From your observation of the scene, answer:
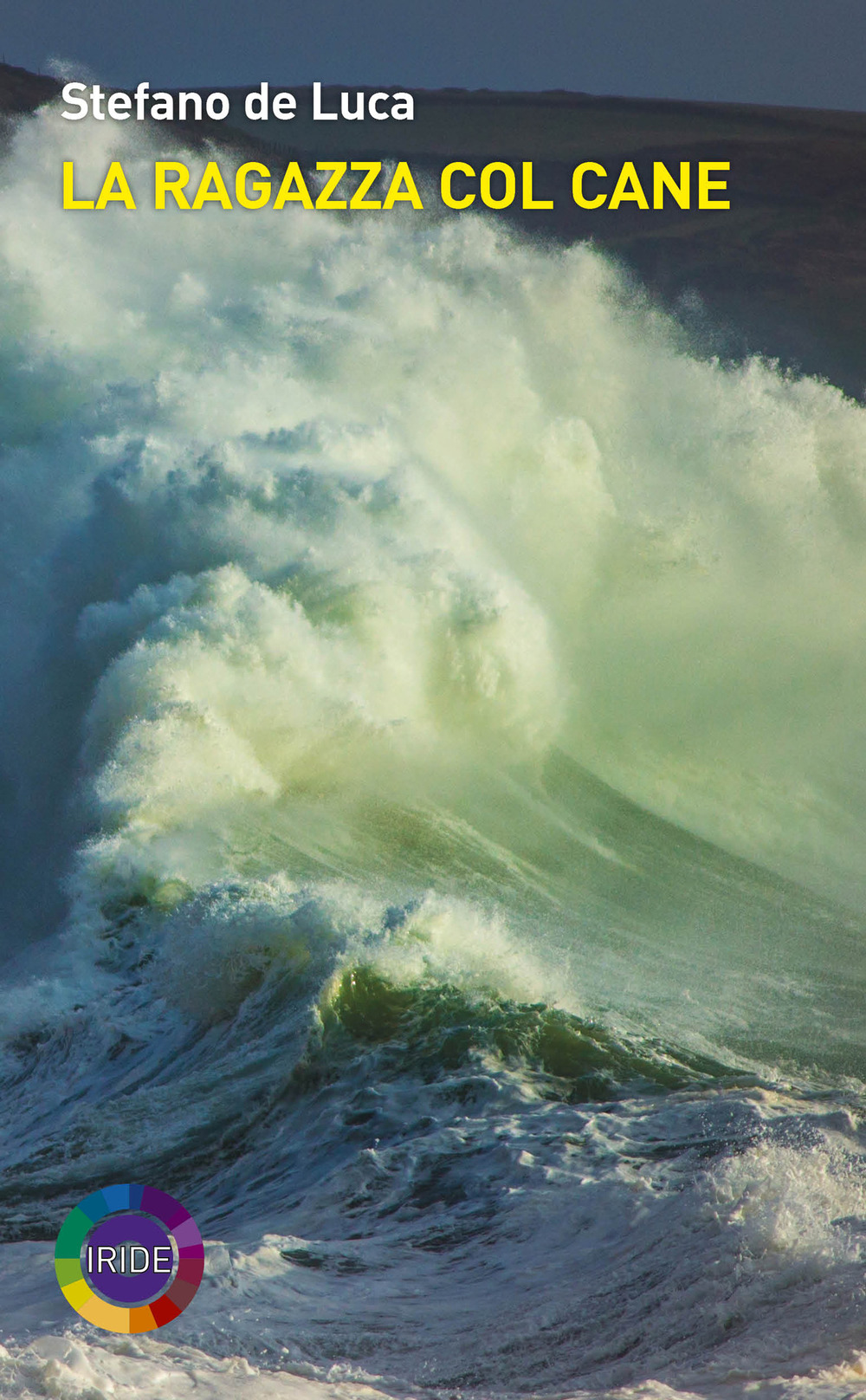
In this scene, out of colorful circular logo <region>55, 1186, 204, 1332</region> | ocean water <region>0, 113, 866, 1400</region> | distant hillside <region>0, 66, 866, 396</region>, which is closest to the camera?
colorful circular logo <region>55, 1186, 204, 1332</region>

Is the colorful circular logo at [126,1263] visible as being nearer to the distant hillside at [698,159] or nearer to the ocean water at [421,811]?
the ocean water at [421,811]

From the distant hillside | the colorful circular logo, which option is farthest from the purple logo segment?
the distant hillside

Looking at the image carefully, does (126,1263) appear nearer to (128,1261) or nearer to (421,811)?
(128,1261)

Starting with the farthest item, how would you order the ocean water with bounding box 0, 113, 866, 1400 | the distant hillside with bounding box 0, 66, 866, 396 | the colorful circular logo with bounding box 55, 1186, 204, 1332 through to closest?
the distant hillside with bounding box 0, 66, 866, 396 → the ocean water with bounding box 0, 113, 866, 1400 → the colorful circular logo with bounding box 55, 1186, 204, 1332

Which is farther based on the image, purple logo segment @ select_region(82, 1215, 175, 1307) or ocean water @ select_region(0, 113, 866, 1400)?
ocean water @ select_region(0, 113, 866, 1400)

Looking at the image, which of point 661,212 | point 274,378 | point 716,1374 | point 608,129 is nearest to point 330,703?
point 274,378

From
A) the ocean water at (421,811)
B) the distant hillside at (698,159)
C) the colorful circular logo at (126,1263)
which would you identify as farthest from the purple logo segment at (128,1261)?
the distant hillside at (698,159)

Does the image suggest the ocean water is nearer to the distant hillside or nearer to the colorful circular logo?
the colorful circular logo

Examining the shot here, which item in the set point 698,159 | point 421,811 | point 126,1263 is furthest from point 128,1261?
point 698,159
